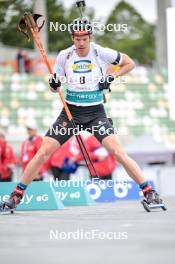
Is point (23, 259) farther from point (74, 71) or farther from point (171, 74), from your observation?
point (171, 74)

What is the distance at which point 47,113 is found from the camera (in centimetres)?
2812

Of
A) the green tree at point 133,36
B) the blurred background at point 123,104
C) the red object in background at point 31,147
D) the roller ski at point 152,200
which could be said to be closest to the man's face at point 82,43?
the roller ski at point 152,200

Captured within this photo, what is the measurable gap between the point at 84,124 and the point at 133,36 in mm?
82764

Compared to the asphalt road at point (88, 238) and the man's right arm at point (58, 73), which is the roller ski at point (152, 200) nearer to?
the asphalt road at point (88, 238)

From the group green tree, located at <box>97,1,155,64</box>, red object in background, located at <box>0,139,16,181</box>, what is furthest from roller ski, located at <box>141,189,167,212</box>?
green tree, located at <box>97,1,155,64</box>

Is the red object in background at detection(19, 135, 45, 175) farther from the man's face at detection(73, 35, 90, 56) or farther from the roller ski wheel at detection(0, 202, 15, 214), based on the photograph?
the man's face at detection(73, 35, 90, 56)

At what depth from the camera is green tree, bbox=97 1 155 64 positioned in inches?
3435

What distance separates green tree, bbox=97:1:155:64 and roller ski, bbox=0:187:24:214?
74999 millimetres

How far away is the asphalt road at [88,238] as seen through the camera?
5598 millimetres

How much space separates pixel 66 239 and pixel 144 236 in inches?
25.7

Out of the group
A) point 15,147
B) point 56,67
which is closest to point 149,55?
point 15,147

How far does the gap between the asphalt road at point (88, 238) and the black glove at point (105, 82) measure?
4.95 ft
